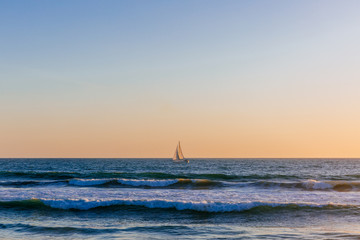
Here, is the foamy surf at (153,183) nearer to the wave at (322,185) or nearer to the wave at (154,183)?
the wave at (154,183)

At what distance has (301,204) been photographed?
2053cm

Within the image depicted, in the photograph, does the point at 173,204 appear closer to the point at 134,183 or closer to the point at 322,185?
the point at 134,183

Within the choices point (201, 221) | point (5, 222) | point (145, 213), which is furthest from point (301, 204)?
point (5, 222)

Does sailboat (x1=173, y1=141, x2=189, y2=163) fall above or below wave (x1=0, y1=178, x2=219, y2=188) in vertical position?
above

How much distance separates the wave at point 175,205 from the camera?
19.9m

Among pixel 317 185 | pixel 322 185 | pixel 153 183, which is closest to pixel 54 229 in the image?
pixel 153 183

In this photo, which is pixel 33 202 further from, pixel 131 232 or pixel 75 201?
pixel 131 232

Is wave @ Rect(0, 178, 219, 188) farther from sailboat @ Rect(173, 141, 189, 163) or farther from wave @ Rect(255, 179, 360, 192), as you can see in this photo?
sailboat @ Rect(173, 141, 189, 163)

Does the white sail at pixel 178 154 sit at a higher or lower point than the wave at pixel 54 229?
higher

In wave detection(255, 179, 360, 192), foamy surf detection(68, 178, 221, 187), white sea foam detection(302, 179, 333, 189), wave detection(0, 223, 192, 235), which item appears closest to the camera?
wave detection(0, 223, 192, 235)

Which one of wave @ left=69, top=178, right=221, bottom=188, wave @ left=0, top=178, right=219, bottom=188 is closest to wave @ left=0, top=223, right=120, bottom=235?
wave @ left=0, top=178, right=219, bottom=188

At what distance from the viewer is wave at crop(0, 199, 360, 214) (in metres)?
19.9

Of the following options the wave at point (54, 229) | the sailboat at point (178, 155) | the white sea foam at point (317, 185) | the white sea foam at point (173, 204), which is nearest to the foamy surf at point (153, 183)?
the white sea foam at point (317, 185)

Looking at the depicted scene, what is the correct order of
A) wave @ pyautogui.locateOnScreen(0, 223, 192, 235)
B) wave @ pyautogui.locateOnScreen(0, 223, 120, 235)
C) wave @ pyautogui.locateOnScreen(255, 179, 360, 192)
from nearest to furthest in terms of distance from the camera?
wave @ pyautogui.locateOnScreen(0, 223, 120, 235) → wave @ pyautogui.locateOnScreen(0, 223, 192, 235) → wave @ pyautogui.locateOnScreen(255, 179, 360, 192)
